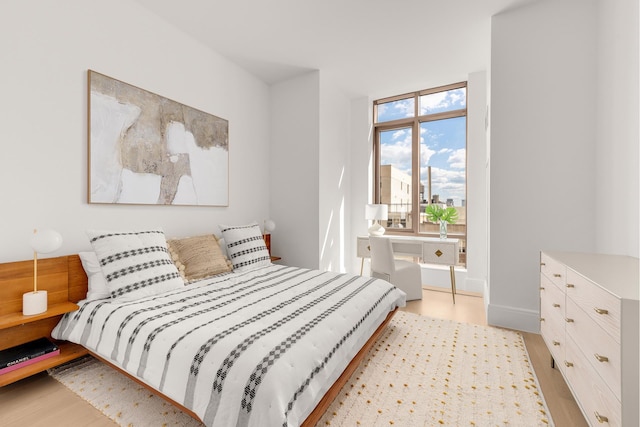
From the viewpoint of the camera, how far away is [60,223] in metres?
2.02

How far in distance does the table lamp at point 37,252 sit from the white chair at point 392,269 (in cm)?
284

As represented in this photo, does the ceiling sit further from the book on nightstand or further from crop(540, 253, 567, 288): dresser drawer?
the book on nightstand

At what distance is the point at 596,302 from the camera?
114 centimetres

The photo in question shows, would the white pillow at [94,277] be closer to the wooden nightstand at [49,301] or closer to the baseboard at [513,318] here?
the wooden nightstand at [49,301]

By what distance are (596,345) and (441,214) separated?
2845 millimetres

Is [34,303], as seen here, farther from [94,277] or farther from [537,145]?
[537,145]

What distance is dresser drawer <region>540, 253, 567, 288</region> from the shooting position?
156cm

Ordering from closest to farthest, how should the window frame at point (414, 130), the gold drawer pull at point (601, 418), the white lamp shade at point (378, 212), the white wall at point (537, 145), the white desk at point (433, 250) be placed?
the gold drawer pull at point (601, 418)
the white wall at point (537, 145)
the white desk at point (433, 250)
the white lamp shade at point (378, 212)
the window frame at point (414, 130)

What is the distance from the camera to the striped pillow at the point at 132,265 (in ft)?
6.28

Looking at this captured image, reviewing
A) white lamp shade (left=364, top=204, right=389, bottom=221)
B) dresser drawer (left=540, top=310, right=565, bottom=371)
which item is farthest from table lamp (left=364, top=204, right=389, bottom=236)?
dresser drawer (left=540, top=310, right=565, bottom=371)

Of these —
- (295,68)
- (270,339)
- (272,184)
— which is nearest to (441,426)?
(270,339)

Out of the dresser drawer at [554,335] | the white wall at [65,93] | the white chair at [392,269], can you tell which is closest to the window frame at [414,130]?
the white chair at [392,269]

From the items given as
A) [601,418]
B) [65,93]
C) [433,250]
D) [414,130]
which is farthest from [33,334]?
[414,130]

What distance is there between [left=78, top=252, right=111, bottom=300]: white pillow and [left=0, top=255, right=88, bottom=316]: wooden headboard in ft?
0.21
